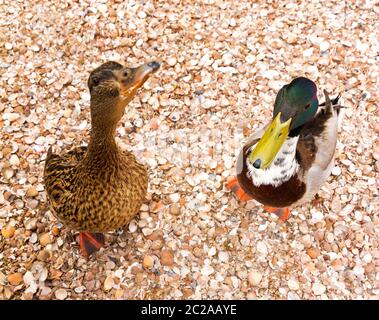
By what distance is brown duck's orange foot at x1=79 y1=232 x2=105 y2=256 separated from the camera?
2.54 metres

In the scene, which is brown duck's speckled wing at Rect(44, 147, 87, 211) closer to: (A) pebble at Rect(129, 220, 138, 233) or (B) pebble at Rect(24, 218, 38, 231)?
(B) pebble at Rect(24, 218, 38, 231)

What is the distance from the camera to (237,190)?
2.79 metres

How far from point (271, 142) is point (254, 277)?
0.98 metres

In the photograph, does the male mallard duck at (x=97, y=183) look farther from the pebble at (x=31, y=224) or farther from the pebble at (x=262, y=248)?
the pebble at (x=262, y=248)

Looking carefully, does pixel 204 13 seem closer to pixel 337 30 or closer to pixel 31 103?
pixel 337 30

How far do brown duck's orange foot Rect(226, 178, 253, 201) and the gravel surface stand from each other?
0.12 feet

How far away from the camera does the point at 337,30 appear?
3.44 m

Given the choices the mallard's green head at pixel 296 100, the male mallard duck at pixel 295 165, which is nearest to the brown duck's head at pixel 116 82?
the mallard's green head at pixel 296 100

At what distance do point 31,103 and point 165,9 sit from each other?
1.26 m

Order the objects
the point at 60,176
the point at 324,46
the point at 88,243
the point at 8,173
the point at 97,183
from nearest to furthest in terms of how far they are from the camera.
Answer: the point at 97,183, the point at 60,176, the point at 88,243, the point at 8,173, the point at 324,46

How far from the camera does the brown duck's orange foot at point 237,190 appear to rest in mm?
2783

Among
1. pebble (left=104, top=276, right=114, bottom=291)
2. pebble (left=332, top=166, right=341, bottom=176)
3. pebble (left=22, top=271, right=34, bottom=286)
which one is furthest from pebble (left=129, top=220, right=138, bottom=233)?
pebble (left=332, top=166, right=341, bottom=176)

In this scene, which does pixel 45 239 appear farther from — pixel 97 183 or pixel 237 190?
pixel 237 190

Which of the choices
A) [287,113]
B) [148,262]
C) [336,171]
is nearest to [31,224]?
[148,262]
